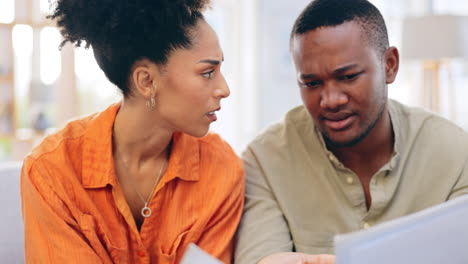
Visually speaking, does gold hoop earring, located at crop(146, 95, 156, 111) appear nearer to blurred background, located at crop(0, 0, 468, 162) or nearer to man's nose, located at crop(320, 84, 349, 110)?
man's nose, located at crop(320, 84, 349, 110)

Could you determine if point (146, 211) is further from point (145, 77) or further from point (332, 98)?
point (332, 98)

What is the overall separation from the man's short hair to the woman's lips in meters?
0.23

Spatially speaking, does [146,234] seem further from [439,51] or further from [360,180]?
[439,51]

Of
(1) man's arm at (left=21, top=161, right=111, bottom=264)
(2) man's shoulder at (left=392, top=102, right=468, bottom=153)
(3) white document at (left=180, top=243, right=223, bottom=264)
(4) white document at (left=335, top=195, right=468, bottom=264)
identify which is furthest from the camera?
(2) man's shoulder at (left=392, top=102, right=468, bottom=153)

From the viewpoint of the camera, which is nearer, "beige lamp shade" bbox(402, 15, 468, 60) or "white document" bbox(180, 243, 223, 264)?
"white document" bbox(180, 243, 223, 264)

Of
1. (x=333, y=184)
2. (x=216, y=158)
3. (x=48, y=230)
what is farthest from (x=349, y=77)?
(x=48, y=230)

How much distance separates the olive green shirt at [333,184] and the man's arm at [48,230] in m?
0.43

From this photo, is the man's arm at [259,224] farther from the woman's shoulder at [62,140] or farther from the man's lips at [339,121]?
the woman's shoulder at [62,140]

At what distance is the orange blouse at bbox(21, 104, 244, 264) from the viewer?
4.25 ft

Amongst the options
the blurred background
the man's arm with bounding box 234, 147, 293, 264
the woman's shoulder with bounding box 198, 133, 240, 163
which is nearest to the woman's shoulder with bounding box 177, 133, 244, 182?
the woman's shoulder with bounding box 198, 133, 240, 163

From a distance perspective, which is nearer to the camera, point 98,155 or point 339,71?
point 98,155

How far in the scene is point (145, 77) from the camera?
138 cm

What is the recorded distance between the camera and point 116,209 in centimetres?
141

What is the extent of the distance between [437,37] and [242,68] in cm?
160
